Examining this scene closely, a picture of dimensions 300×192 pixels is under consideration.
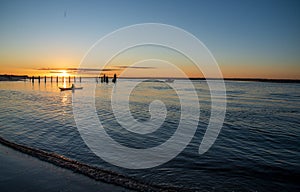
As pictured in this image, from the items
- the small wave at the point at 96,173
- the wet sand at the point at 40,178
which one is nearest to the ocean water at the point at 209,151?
the small wave at the point at 96,173

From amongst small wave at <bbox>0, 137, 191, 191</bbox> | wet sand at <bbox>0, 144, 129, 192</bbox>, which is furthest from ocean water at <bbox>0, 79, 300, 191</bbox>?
wet sand at <bbox>0, 144, 129, 192</bbox>

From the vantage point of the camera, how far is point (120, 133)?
546 inches

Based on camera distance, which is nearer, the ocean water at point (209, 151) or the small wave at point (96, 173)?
the small wave at point (96, 173)

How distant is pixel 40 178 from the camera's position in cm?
680

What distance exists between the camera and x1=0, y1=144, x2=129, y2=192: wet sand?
624 centimetres

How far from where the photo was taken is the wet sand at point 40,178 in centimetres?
624

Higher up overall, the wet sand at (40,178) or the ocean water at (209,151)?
the wet sand at (40,178)

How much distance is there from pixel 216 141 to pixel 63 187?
8762 millimetres

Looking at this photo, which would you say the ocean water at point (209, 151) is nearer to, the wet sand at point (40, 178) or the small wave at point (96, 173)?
the small wave at point (96, 173)

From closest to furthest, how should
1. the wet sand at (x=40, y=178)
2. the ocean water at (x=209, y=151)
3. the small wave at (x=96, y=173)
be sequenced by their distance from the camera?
1. the wet sand at (x=40, y=178)
2. the small wave at (x=96, y=173)
3. the ocean water at (x=209, y=151)

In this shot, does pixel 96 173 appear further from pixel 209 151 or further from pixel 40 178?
pixel 209 151

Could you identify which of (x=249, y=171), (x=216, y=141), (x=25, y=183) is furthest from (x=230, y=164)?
(x=25, y=183)

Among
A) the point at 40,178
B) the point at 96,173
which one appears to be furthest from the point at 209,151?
the point at 40,178

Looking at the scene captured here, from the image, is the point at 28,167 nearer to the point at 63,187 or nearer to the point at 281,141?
the point at 63,187
